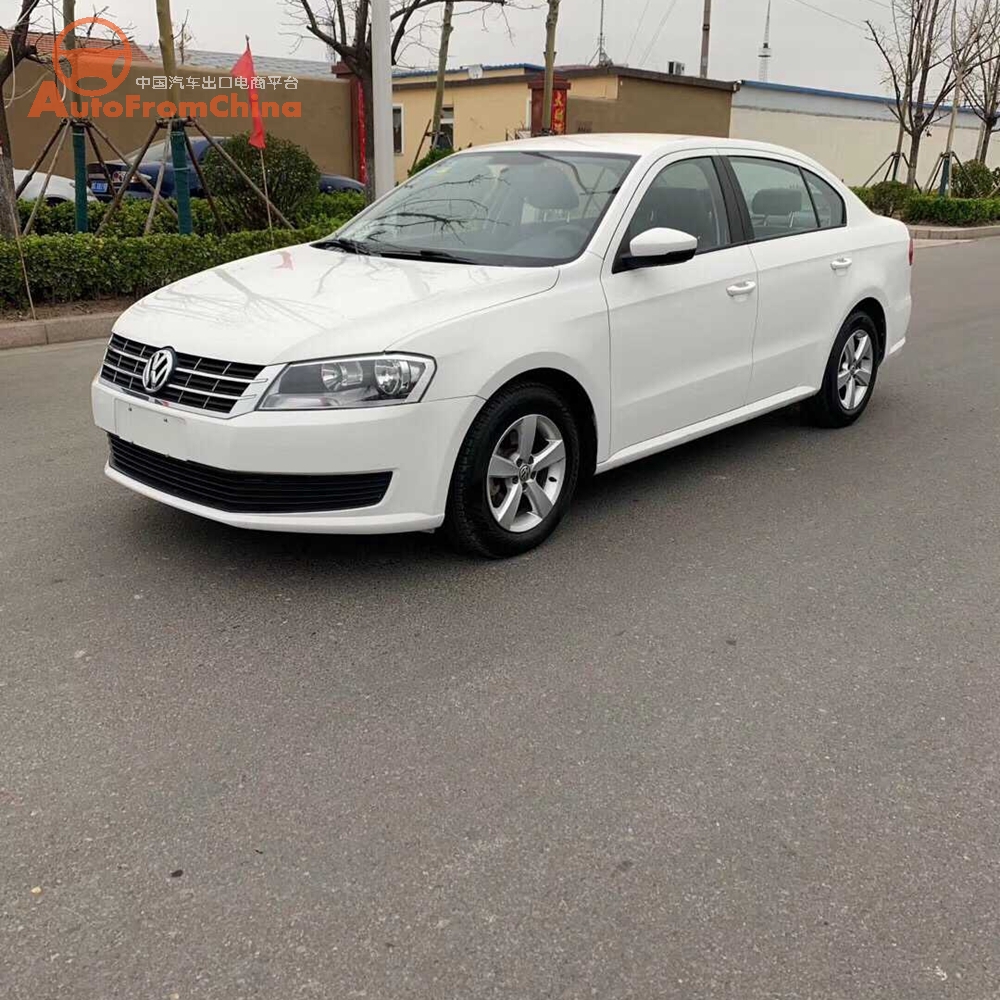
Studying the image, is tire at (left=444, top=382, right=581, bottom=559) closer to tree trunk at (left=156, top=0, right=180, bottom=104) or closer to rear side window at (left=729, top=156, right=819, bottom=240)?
rear side window at (left=729, top=156, right=819, bottom=240)

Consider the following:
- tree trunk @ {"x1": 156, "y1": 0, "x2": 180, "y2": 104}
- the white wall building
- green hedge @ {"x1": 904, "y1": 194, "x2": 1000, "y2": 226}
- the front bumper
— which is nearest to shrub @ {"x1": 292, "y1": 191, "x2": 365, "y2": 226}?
tree trunk @ {"x1": 156, "y1": 0, "x2": 180, "y2": 104}

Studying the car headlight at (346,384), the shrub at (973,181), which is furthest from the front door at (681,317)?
the shrub at (973,181)

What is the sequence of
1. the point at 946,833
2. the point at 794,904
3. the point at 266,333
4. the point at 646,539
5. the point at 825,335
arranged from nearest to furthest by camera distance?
the point at 794,904 → the point at 946,833 → the point at 266,333 → the point at 646,539 → the point at 825,335

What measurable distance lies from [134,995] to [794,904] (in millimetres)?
1431

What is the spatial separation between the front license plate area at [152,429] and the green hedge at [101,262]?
5701 millimetres

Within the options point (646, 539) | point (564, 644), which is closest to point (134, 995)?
point (564, 644)

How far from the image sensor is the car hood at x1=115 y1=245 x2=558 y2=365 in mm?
3928

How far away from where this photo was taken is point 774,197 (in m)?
5.79

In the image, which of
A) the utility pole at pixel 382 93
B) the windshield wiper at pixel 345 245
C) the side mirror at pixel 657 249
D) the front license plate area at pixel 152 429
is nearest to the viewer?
the front license plate area at pixel 152 429

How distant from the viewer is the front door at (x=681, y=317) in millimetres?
4723

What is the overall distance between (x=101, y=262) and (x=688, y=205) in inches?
248

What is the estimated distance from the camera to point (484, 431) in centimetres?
413

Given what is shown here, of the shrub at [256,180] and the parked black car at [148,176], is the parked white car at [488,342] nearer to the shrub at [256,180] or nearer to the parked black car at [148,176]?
the shrub at [256,180]

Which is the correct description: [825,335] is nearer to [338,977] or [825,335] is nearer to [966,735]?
[966,735]
